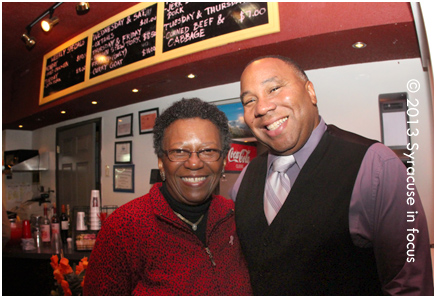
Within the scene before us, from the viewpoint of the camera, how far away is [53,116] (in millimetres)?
1056

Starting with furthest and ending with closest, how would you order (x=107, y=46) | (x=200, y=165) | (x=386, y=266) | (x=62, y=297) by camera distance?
(x=107, y=46), (x=62, y=297), (x=200, y=165), (x=386, y=266)

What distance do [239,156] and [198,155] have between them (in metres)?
0.11

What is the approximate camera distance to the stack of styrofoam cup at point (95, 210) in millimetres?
928

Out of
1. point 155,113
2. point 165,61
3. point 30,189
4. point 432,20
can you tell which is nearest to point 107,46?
point 165,61

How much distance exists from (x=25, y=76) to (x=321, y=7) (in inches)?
39.8

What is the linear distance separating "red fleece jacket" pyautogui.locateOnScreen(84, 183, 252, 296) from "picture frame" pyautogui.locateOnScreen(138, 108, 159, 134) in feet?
0.80

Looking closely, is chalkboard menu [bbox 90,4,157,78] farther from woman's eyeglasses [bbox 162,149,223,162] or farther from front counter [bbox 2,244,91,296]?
Result: front counter [bbox 2,244,91,296]

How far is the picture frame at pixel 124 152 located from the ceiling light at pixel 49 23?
48 cm

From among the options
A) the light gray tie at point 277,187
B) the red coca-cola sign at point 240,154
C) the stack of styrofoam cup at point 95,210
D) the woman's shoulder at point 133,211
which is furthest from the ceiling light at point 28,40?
the light gray tie at point 277,187

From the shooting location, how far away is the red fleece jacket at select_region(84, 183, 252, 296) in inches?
25.2

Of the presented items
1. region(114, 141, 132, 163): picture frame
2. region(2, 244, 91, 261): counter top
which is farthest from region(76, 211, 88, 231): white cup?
region(114, 141, 132, 163): picture frame

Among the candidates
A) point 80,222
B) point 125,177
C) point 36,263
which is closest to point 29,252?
point 36,263

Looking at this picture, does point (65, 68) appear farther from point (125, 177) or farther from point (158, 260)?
point (158, 260)

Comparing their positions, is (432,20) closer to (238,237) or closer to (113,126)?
(238,237)
